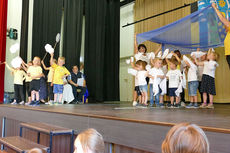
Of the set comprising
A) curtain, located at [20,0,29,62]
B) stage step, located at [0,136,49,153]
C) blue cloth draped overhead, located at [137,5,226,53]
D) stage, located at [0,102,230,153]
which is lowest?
stage step, located at [0,136,49,153]

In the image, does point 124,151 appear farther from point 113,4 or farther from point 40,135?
point 113,4

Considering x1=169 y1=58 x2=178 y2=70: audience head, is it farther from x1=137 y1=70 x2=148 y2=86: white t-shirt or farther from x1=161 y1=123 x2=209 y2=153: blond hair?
x1=161 y1=123 x2=209 y2=153: blond hair

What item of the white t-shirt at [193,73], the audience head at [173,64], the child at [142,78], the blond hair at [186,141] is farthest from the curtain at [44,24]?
the blond hair at [186,141]

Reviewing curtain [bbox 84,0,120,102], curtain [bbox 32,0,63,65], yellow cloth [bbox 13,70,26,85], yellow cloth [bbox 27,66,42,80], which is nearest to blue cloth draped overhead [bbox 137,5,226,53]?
yellow cloth [bbox 27,66,42,80]

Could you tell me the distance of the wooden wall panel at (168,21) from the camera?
6.59 m

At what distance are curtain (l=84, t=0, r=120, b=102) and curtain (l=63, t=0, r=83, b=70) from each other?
1.11 feet

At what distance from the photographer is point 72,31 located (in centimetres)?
809

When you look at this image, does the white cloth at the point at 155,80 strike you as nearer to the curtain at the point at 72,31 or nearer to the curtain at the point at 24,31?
the curtain at the point at 72,31

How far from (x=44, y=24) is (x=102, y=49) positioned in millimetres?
2296

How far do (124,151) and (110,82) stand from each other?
696 centimetres

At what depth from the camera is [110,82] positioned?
351 inches

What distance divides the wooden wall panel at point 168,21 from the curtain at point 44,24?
11.1 ft

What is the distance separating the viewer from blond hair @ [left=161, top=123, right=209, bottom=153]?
738 mm

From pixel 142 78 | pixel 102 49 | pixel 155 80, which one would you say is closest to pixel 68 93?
pixel 102 49
